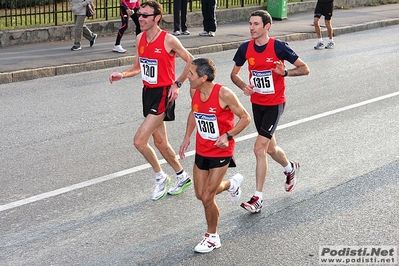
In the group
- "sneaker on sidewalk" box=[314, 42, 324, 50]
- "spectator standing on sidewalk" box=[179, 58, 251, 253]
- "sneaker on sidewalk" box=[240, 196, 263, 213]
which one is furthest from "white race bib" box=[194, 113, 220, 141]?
"sneaker on sidewalk" box=[314, 42, 324, 50]

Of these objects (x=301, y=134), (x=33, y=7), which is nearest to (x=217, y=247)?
(x=301, y=134)

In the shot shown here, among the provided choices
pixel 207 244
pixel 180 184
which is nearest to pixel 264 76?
pixel 180 184

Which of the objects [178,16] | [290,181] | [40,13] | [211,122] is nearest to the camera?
[211,122]

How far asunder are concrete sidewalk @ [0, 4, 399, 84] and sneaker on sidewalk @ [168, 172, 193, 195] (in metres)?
6.37

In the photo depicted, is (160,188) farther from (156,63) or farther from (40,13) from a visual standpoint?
(40,13)

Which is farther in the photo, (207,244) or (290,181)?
(290,181)

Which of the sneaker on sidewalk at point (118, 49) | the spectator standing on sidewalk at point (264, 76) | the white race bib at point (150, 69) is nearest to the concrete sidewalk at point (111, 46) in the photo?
the sneaker on sidewalk at point (118, 49)

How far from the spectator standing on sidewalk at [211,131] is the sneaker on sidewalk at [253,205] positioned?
649 millimetres

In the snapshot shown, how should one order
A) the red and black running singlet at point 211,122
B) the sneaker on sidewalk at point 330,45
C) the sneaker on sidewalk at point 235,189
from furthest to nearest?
1. the sneaker on sidewalk at point 330,45
2. the sneaker on sidewalk at point 235,189
3. the red and black running singlet at point 211,122

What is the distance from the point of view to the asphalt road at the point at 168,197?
20.9ft

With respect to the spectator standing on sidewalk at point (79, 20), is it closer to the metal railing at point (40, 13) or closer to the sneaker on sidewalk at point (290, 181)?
the metal railing at point (40, 13)

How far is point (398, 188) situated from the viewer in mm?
7852

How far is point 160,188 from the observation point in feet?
24.9

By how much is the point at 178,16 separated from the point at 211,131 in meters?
11.7
